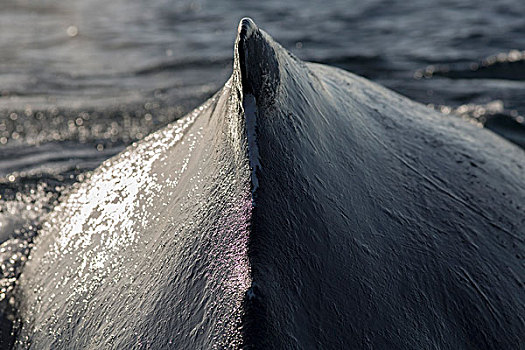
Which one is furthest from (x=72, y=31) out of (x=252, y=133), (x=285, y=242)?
(x=285, y=242)

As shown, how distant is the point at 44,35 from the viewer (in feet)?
28.5

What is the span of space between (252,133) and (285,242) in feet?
0.90

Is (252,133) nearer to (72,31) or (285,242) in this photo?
(285,242)

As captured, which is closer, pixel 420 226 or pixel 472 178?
pixel 420 226

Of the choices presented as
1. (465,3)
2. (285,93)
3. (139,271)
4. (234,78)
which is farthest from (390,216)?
(465,3)

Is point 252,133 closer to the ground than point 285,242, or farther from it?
farther from it

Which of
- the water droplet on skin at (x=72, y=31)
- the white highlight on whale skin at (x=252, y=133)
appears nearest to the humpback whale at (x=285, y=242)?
the white highlight on whale skin at (x=252, y=133)

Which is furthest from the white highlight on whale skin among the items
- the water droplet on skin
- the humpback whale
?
the water droplet on skin

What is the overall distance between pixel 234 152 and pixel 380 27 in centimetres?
768

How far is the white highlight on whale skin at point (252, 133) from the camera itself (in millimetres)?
1457

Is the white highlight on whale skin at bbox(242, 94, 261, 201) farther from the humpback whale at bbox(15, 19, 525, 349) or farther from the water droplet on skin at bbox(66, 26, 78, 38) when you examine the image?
the water droplet on skin at bbox(66, 26, 78, 38)

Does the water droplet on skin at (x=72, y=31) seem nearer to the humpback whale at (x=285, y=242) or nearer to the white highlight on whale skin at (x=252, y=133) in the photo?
the humpback whale at (x=285, y=242)

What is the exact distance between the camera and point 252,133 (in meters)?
1.52

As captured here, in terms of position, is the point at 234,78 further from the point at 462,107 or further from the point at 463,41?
the point at 463,41
